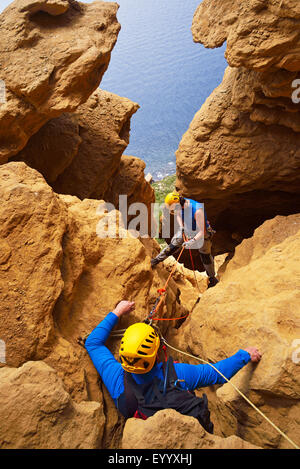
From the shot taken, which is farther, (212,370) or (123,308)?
(123,308)

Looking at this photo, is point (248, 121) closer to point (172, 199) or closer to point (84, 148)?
point (172, 199)

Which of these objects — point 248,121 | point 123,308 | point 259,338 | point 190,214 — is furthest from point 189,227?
point 259,338

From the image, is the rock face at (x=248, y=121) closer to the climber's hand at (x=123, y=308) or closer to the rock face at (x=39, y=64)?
the rock face at (x=39, y=64)

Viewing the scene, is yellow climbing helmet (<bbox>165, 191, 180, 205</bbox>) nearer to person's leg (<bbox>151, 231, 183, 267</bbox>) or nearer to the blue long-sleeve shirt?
person's leg (<bbox>151, 231, 183, 267</bbox>)

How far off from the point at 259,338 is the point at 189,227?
3.54 metres

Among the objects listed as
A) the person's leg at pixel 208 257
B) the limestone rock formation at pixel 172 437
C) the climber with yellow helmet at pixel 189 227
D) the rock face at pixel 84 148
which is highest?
the rock face at pixel 84 148

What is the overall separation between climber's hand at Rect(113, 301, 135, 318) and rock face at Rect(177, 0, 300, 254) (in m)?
3.56

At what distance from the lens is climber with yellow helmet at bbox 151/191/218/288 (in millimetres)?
5805

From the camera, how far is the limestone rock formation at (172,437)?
220cm

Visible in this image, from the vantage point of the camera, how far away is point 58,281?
10.4 ft

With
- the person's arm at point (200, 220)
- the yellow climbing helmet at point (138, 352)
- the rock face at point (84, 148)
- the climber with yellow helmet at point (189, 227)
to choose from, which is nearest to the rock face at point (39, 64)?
the rock face at point (84, 148)

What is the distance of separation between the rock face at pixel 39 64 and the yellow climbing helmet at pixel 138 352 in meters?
4.08

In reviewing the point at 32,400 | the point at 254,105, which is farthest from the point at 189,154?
the point at 32,400

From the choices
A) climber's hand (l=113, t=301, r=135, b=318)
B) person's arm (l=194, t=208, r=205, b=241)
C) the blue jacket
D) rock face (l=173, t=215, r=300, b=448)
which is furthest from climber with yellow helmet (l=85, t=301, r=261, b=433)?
the blue jacket
